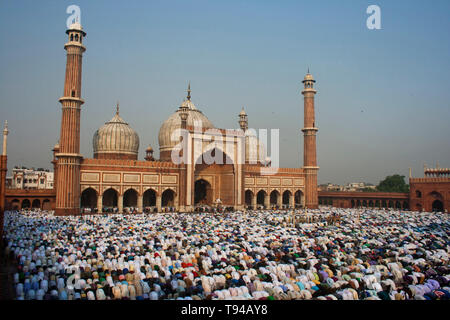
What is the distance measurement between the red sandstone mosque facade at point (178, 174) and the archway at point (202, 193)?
0.33 feet

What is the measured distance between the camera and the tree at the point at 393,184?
5934cm

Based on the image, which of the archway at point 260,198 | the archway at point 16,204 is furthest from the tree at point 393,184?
the archway at point 16,204

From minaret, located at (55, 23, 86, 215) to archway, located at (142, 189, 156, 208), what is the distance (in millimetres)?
7570

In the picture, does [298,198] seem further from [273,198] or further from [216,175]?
[216,175]

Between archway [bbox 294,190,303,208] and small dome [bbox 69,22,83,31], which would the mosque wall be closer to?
archway [bbox 294,190,303,208]

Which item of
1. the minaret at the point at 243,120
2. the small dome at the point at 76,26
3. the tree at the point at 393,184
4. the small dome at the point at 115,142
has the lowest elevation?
the tree at the point at 393,184

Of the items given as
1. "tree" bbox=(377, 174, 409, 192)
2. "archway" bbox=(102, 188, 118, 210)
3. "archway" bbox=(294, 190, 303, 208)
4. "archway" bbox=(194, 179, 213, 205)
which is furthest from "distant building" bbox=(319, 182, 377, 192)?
"archway" bbox=(102, 188, 118, 210)

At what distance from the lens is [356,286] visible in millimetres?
9289

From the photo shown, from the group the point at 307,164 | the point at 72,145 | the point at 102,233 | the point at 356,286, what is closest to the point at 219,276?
the point at 356,286

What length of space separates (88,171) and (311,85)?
23.9m

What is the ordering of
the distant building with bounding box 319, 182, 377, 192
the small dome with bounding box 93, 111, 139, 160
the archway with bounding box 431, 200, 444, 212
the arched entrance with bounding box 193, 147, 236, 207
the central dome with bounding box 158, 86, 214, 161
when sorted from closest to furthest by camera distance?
the small dome with bounding box 93, 111, 139, 160 → the arched entrance with bounding box 193, 147, 236, 207 → the archway with bounding box 431, 200, 444, 212 → the central dome with bounding box 158, 86, 214, 161 → the distant building with bounding box 319, 182, 377, 192

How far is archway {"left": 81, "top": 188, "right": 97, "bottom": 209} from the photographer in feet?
99.8

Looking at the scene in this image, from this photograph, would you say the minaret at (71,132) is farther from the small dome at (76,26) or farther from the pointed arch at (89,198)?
the pointed arch at (89,198)

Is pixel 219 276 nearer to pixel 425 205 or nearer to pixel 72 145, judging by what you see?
pixel 72 145
